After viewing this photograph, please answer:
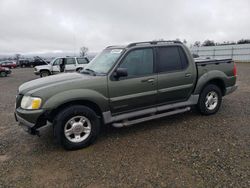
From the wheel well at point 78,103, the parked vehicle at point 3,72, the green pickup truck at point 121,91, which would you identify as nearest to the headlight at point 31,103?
the green pickup truck at point 121,91

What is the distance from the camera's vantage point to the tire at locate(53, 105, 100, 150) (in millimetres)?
3295

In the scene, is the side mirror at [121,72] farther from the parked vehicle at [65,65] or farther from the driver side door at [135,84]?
the parked vehicle at [65,65]

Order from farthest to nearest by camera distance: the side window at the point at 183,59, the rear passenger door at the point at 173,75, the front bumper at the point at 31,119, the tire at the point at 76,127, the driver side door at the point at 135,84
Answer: the side window at the point at 183,59 < the rear passenger door at the point at 173,75 < the driver side door at the point at 135,84 < the tire at the point at 76,127 < the front bumper at the point at 31,119

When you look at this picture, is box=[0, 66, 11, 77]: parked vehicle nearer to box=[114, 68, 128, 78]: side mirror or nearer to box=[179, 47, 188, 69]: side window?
box=[114, 68, 128, 78]: side mirror

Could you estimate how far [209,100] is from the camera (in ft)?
16.1

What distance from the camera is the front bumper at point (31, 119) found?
3.16m

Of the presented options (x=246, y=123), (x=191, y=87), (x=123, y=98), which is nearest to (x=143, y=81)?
(x=123, y=98)

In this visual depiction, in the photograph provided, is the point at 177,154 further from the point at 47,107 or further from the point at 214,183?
the point at 47,107

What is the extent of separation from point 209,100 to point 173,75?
1.40 meters

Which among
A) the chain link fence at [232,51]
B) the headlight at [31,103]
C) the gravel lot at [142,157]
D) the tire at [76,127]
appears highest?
the chain link fence at [232,51]

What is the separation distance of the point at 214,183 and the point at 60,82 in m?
2.87

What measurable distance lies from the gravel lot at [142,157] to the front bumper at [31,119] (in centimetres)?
51

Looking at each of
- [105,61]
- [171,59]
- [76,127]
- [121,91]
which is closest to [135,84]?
[121,91]

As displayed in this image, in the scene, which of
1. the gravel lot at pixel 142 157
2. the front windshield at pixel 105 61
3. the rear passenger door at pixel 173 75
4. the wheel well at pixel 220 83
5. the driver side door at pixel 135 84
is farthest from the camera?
the wheel well at pixel 220 83
